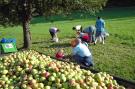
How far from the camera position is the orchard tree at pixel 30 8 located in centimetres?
2177

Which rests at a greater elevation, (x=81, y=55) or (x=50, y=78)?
(x=50, y=78)

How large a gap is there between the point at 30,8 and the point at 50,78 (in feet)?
54.3

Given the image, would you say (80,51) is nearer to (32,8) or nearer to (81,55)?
(81,55)

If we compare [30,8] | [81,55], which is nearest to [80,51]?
[81,55]

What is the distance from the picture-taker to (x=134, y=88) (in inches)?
241

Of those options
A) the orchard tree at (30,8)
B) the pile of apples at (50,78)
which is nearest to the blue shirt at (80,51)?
the pile of apples at (50,78)

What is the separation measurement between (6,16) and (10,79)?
16.6m

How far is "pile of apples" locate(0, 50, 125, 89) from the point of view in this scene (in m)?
5.59

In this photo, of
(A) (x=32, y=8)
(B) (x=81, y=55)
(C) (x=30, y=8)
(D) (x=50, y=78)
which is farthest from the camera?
(A) (x=32, y=8)

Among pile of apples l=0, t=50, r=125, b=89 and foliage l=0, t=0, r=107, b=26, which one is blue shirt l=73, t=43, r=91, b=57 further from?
foliage l=0, t=0, r=107, b=26

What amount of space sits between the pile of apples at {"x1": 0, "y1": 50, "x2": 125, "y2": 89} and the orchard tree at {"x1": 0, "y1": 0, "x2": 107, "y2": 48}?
1517 cm

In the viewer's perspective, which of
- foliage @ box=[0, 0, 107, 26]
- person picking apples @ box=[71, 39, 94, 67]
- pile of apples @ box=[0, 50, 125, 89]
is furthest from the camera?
foliage @ box=[0, 0, 107, 26]

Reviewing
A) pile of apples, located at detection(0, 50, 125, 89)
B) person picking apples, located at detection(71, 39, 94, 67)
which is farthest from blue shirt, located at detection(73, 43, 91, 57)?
pile of apples, located at detection(0, 50, 125, 89)

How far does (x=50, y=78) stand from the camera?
580 cm
